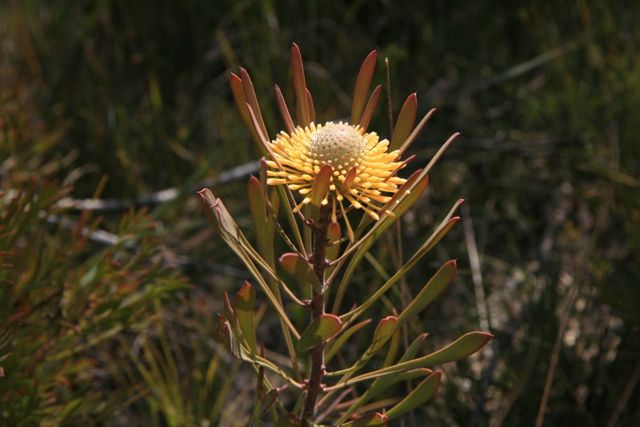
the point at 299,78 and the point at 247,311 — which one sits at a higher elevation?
the point at 299,78

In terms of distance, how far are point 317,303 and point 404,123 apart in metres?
0.18

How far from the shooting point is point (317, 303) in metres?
0.69

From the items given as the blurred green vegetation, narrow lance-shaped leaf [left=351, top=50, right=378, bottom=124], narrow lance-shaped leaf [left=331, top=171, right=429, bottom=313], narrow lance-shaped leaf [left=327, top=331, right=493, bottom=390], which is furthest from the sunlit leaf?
the blurred green vegetation

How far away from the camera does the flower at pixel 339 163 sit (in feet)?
2.11

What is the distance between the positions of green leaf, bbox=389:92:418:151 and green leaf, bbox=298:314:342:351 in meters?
0.18

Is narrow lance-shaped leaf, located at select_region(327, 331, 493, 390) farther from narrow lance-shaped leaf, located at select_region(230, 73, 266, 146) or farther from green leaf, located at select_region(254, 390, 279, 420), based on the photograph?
narrow lance-shaped leaf, located at select_region(230, 73, 266, 146)

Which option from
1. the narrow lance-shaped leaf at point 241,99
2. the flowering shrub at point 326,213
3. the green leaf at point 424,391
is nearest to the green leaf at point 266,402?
the flowering shrub at point 326,213

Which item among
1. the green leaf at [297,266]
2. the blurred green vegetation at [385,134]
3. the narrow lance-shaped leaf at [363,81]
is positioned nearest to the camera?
the green leaf at [297,266]

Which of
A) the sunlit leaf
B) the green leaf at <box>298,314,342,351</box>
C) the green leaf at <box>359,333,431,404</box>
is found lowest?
the green leaf at <box>359,333,431,404</box>

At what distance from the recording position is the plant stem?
0.66 m

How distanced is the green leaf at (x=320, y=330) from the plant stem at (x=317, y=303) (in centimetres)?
5

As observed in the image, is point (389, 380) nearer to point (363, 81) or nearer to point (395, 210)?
point (395, 210)

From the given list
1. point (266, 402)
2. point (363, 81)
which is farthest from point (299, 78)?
point (266, 402)

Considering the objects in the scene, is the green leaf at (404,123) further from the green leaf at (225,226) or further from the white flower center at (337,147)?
the green leaf at (225,226)
